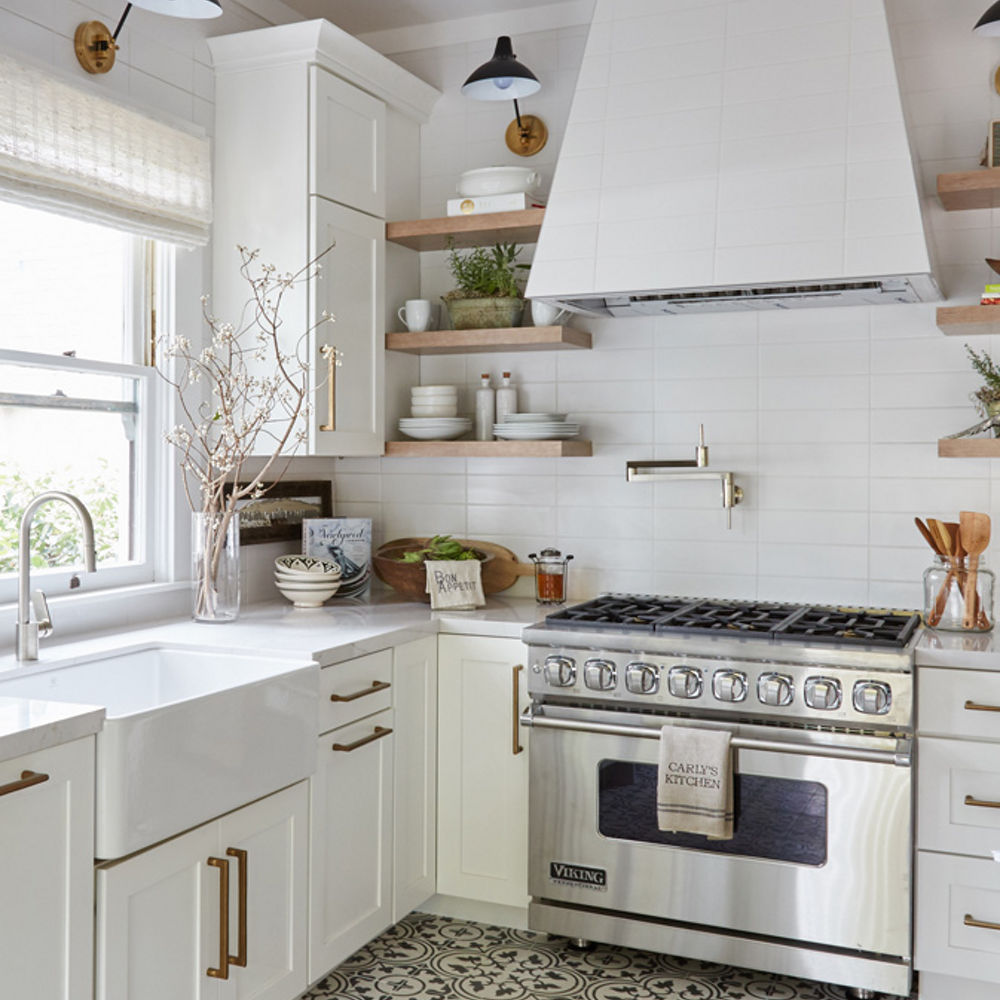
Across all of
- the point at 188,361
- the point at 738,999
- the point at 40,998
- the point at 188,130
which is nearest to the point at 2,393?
the point at 188,361

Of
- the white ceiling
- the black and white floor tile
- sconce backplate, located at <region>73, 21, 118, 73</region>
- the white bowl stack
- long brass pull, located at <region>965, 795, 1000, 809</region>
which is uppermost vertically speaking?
the white ceiling

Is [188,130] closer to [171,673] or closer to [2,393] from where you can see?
[2,393]

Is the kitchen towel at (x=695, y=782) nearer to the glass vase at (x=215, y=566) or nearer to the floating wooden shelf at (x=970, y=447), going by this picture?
the floating wooden shelf at (x=970, y=447)

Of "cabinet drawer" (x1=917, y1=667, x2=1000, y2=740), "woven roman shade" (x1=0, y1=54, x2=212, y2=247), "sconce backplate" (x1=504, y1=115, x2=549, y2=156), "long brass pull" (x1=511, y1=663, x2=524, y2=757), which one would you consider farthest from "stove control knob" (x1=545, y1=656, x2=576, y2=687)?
"sconce backplate" (x1=504, y1=115, x2=549, y2=156)

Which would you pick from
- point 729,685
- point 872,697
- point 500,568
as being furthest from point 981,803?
point 500,568

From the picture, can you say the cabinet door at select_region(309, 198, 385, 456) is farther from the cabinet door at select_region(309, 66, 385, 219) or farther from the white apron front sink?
the white apron front sink

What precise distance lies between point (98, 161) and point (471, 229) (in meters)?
1.13

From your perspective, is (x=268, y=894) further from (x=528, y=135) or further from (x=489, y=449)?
(x=528, y=135)

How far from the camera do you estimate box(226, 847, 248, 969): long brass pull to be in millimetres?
2299

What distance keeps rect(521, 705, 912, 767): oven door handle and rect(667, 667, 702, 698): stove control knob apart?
12 centimetres

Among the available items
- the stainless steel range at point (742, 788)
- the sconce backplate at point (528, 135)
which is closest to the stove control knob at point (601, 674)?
the stainless steel range at point (742, 788)

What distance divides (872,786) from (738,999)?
2.12 feet

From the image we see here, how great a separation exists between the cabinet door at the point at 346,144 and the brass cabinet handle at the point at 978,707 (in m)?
2.22

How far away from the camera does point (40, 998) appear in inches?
72.6
